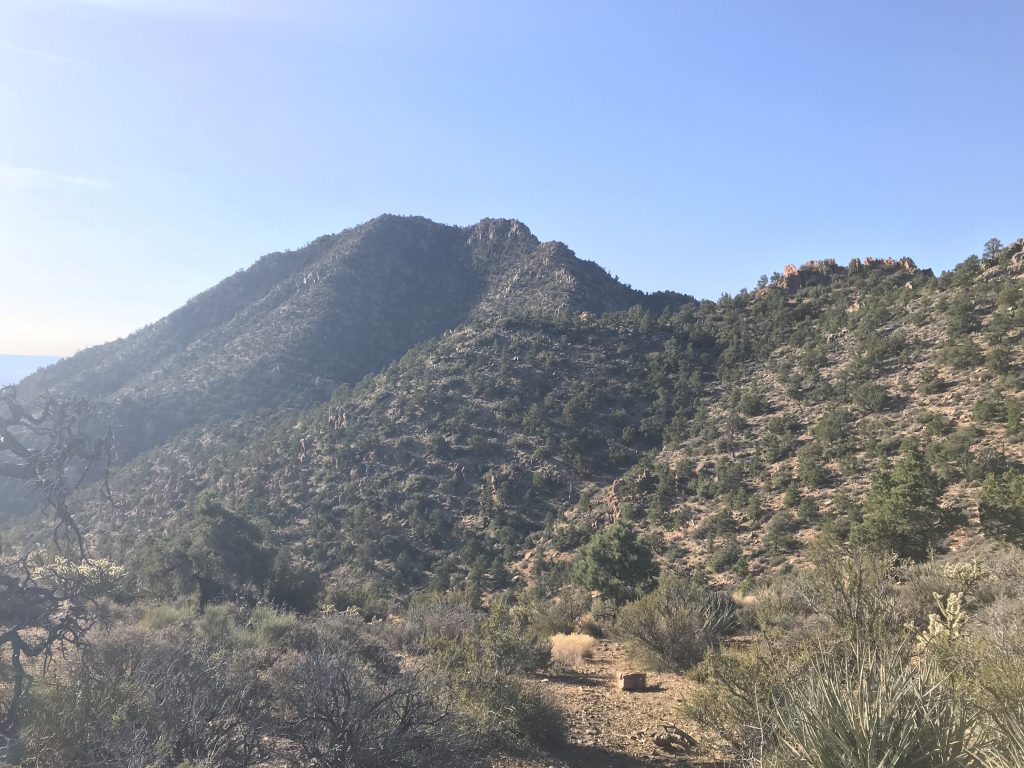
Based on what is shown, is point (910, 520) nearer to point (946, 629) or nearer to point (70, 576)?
point (946, 629)

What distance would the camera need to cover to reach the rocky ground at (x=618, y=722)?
6.50 meters

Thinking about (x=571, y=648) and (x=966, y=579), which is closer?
(x=966, y=579)

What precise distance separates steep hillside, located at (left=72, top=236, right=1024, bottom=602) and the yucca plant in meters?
16.6

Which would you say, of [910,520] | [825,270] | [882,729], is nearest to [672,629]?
[882,729]

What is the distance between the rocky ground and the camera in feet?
21.3

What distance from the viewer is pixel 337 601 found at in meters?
16.9

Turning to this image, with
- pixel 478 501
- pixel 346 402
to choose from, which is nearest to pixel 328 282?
pixel 346 402

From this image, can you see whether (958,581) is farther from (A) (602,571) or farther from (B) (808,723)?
(A) (602,571)

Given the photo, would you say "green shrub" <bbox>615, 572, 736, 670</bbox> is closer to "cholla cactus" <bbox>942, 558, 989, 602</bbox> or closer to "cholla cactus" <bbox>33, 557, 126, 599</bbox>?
"cholla cactus" <bbox>942, 558, 989, 602</bbox>

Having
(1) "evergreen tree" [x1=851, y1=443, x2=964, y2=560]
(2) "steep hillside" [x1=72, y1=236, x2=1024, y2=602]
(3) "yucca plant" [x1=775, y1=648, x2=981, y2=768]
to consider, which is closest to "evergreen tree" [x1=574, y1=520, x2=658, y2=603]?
(2) "steep hillside" [x1=72, y1=236, x2=1024, y2=602]

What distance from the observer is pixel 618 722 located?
25.4 feet

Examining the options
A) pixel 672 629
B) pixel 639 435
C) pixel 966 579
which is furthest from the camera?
pixel 639 435

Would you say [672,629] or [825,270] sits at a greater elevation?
[825,270]

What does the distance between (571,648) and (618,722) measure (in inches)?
150
